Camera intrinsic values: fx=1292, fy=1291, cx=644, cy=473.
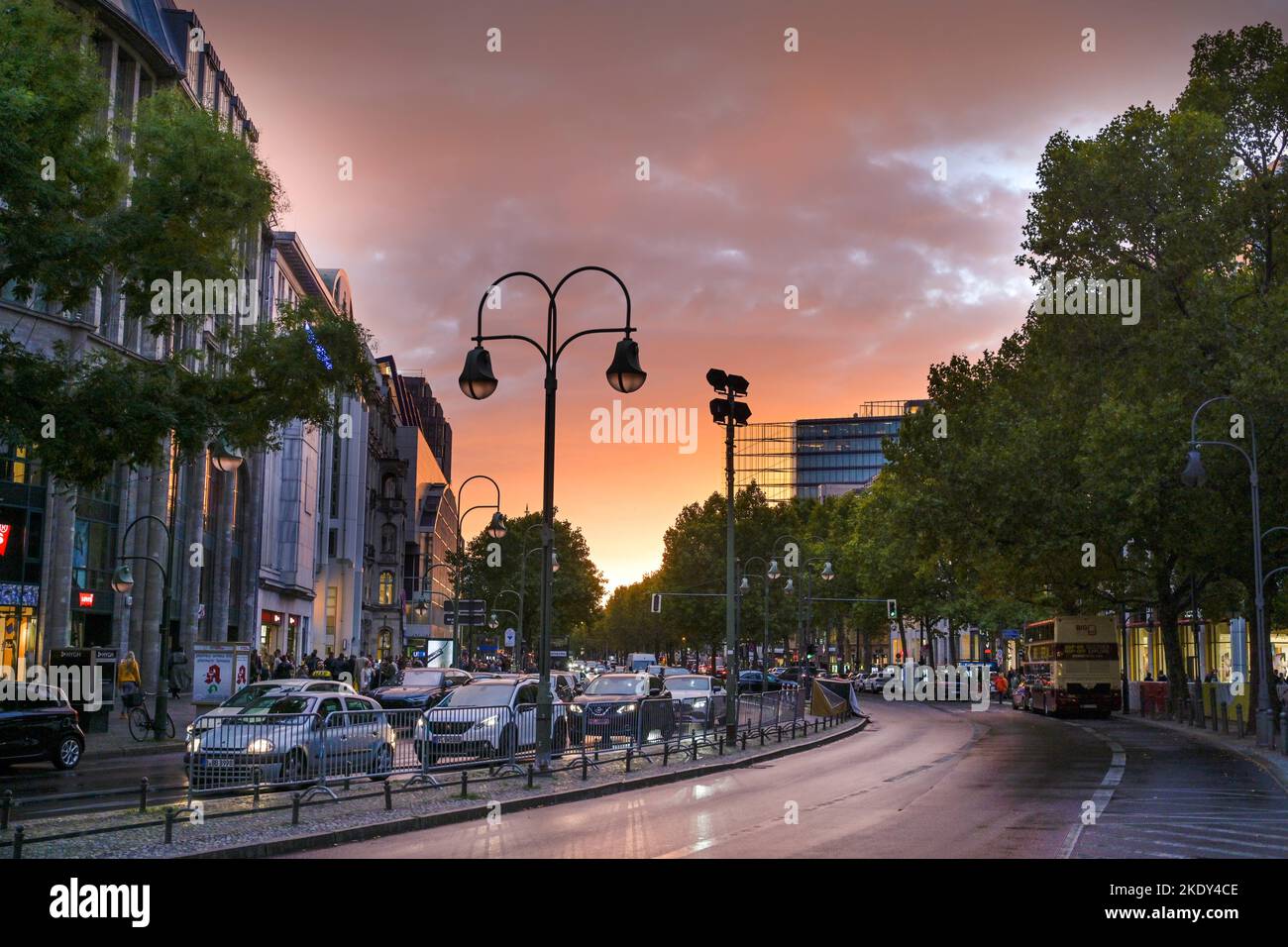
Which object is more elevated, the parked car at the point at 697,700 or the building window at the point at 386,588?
the building window at the point at 386,588

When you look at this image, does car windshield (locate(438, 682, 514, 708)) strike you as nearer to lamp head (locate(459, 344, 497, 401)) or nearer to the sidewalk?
the sidewalk

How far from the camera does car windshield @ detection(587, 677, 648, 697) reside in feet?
115

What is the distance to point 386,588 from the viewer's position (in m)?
111

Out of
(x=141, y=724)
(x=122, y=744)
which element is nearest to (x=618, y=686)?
(x=141, y=724)

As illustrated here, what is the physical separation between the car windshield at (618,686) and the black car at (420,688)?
4067 millimetres

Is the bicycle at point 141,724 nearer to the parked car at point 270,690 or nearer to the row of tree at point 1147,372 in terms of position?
the parked car at point 270,690

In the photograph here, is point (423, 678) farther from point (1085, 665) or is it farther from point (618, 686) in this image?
point (1085, 665)

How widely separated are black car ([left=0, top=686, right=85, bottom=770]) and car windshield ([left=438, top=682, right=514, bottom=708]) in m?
6.73

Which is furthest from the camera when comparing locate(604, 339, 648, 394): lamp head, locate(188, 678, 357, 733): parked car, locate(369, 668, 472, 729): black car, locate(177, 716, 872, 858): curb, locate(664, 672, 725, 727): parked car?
locate(369, 668, 472, 729): black car

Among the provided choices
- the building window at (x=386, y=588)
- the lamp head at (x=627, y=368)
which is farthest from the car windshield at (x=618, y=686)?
the building window at (x=386, y=588)

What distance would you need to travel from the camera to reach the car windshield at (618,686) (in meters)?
35.2

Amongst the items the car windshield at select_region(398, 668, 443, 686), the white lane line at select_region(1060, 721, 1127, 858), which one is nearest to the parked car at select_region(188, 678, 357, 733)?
the white lane line at select_region(1060, 721, 1127, 858)

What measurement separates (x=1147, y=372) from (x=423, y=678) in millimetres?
25332
